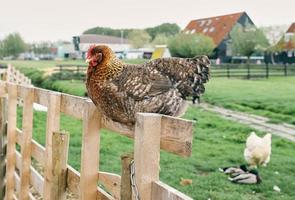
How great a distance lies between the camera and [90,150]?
2.70 meters

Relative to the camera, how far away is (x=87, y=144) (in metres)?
2.70

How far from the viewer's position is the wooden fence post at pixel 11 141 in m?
4.87

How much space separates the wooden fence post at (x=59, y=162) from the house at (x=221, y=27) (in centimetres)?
2771

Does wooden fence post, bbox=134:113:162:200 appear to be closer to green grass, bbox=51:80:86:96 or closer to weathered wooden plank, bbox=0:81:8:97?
weathered wooden plank, bbox=0:81:8:97

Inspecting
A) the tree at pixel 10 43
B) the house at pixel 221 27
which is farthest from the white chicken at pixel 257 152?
the house at pixel 221 27

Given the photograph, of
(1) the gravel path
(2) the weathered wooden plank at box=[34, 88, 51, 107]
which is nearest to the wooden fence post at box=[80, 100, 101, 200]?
(2) the weathered wooden plank at box=[34, 88, 51, 107]

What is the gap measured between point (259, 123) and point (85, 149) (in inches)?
376

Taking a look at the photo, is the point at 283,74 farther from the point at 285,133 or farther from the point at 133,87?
the point at 133,87

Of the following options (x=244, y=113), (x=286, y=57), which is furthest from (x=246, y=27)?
(x=244, y=113)

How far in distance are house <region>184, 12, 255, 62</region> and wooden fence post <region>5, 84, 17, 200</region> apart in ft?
85.2

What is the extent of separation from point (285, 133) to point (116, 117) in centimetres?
854

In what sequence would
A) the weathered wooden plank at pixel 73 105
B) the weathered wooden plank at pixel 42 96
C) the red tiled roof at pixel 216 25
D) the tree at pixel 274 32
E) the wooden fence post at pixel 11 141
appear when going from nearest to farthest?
the weathered wooden plank at pixel 73 105 → the weathered wooden plank at pixel 42 96 → the wooden fence post at pixel 11 141 → the red tiled roof at pixel 216 25 → the tree at pixel 274 32

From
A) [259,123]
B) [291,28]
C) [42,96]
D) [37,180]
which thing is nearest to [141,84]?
[42,96]

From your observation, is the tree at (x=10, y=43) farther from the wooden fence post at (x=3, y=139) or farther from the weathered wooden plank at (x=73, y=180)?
the weathered wooden plank at (x=73, y=180)
